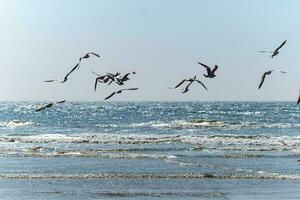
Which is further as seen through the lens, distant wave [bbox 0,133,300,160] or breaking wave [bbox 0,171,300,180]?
distant wave [bbox 0,133,300,160]

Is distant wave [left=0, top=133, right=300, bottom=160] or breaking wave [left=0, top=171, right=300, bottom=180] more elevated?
breaking wave [left=0, top=171, right=300, bottom=180]

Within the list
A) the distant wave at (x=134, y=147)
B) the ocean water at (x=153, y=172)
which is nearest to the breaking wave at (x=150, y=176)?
the ocean water at (x=153, y=172)

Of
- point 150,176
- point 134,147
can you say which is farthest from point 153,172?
point 134,147

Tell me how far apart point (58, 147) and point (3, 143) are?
594 cm

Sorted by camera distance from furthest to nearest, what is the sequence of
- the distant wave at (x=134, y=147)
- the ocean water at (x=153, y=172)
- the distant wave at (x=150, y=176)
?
the distant wave at (x=134, y=147)
the distant wave at (x=150, y=176)
the ocean water at (x=153, y=172)

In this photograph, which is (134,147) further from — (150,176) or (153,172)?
(150,176)

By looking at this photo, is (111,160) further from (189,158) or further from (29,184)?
(29,184)

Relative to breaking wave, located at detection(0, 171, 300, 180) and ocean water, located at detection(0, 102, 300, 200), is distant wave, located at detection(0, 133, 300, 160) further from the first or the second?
breaking wave, located at detection(0, 171, 300, 180)

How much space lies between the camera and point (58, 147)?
3875cm

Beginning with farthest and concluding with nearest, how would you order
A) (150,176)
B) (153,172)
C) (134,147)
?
(134,147), (153,172), (150,176)

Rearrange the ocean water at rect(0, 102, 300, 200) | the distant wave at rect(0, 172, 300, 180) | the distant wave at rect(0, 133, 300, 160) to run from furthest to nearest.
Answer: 1. the distant wave at rect(0, 133, 300, 160)
2. the distant wave at rect(0, 172, 300, 180)
3. the ocean water at rect(0, 102, 300, 200)

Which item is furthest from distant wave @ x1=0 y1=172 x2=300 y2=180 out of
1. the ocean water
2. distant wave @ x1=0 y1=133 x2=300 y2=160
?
distant wave @ x1=0 y1=133 x2=300 y2=160

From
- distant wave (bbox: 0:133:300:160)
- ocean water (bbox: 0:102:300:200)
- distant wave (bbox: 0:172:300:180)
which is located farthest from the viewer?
distant wave (bbox: 0:133:300:160)

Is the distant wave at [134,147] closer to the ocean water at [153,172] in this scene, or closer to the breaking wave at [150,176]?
the ocean water at [153,172]
